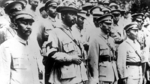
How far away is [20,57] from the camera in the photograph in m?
0.79

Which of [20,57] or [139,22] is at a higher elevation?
[139,22]

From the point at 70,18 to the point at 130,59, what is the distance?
0.41 metres

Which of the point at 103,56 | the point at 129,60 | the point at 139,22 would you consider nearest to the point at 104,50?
the point at 103,56

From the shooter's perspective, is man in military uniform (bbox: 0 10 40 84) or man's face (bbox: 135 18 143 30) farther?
man's face (bbox: 135 18 143 30)

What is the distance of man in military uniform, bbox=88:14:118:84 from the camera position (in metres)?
0.86

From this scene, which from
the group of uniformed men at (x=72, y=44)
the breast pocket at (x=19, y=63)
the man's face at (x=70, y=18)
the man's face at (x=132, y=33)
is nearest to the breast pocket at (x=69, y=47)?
the group of uniformed men at (x=72, y=44)

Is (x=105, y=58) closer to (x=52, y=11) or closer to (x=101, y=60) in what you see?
(x=101, y=60)

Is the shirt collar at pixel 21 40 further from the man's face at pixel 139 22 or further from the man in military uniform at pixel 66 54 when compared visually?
the man's face at pixel 139 22

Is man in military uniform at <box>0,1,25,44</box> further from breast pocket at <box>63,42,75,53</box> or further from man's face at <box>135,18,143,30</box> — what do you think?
man's face at <box>135,18,143,30</box>

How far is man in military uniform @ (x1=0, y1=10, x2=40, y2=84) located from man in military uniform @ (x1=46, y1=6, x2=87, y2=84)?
92 millimetres

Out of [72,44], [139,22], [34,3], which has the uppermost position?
[34,3]

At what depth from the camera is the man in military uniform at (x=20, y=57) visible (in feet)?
2.57

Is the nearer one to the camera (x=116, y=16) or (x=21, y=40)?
(x=21, y=40)

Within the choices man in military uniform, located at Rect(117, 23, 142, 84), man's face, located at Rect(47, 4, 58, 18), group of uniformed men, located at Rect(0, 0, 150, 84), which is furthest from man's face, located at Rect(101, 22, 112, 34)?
man's face, located at Rect(47, 4, 58, 18)
